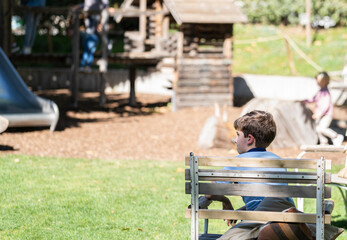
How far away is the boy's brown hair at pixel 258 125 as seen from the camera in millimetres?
4242

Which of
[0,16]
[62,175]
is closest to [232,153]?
[62,175]

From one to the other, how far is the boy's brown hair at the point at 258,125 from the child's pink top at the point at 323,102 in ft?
24.3

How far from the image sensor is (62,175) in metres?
8.86

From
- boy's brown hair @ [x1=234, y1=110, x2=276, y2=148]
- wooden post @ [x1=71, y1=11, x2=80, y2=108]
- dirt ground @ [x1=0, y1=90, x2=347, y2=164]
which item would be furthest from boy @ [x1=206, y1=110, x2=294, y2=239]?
wooden post @ [x1=71, y1=11, x2=80, y2=108]

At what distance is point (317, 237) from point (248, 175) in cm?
56

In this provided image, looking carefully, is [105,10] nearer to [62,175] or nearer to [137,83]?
[137,83]

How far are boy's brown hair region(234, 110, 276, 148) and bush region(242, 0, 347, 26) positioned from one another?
27314 millimetres

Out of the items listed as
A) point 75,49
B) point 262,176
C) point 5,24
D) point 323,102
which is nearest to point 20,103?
point 5,24

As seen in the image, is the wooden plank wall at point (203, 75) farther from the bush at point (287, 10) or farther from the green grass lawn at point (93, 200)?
the bush at point (287, 10)

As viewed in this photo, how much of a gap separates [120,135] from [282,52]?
15.2 meters

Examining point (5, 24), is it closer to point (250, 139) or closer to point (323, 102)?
point (323, 102)

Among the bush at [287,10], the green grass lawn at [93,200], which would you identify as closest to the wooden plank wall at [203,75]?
the green grass lawn at [93,200]

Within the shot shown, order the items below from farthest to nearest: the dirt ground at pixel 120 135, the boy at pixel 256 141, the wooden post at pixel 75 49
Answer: the wooden post at pixel 75 49, the dirt ground at pixel 120 135, the boy at pixel 256 141

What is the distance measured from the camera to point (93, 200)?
292 inches
